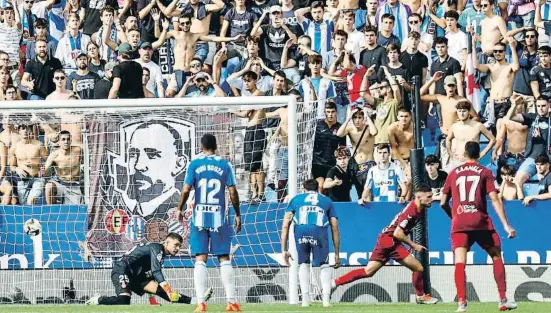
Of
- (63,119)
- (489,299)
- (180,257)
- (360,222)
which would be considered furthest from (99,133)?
(489,299)

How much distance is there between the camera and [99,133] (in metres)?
18.0

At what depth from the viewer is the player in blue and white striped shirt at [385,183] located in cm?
1845

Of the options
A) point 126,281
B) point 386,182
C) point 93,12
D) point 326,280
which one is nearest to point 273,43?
point 93,12

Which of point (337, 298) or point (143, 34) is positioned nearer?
point (337, 298)

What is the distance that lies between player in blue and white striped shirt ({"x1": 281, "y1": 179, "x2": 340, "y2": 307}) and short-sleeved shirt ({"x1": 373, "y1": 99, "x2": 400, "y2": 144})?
404cm

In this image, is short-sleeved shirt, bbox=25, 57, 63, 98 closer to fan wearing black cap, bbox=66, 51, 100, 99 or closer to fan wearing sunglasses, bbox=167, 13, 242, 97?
fan wearing black cap, bbox=66, 51, 100, 99

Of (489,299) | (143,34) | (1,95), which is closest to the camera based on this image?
(489,299)

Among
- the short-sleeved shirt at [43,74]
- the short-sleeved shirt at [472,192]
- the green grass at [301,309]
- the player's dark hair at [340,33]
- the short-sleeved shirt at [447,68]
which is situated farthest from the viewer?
the short-sleeved shirt at [43,74]

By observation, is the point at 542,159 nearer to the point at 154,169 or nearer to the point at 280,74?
the point at 280,74

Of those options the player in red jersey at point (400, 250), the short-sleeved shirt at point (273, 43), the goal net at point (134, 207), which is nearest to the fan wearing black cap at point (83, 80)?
the short-sleeved shirt at point (273, 43)

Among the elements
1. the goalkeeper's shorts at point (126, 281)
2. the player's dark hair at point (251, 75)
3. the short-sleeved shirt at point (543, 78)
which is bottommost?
the goalkeeper's shorts at point (126, 281)

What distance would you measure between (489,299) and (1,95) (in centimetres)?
842

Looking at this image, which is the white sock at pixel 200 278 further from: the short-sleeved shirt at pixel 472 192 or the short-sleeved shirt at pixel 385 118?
the short-sleeved shirt at pixel 385 118

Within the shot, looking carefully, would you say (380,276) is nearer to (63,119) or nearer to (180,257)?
(180,257)
